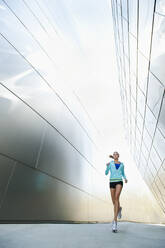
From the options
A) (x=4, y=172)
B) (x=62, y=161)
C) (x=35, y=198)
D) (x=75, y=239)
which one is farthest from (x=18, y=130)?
(x=75, y=239)

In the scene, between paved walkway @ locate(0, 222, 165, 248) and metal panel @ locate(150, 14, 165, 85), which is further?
metal panel @ locate(150, 14, 165, 85)

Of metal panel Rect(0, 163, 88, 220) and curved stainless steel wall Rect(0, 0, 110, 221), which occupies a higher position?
curved stainless steel wall Rect(0, 0, 110, 221)

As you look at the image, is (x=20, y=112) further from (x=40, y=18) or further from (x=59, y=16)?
(x=59, y=16)

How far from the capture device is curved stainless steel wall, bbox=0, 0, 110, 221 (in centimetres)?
398

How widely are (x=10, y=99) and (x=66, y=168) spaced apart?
11.2 feet

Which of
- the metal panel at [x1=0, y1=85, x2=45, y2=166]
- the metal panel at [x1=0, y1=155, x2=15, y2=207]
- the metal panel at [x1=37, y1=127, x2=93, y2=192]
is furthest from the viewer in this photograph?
the metal panel at [x1=37, y1=127, x2=93, y2=192]

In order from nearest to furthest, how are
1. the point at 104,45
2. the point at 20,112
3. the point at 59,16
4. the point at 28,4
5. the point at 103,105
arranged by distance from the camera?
the point at 20,112
the point at 28,4
the point at 59,16
the point at 104,45
the point at 103,105

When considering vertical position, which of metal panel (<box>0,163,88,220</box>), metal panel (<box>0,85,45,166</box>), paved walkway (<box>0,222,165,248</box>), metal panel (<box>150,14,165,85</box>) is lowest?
paved walkway (<box>0,222,165,248</box>)

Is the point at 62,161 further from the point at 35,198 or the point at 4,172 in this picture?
the point at 4,172

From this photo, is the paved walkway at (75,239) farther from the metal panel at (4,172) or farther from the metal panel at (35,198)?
the metal panel at (4,172)

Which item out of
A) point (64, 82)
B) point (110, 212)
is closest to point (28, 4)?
point (64, 82)

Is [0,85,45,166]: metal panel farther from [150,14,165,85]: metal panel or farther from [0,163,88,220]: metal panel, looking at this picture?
[150,14,165,85]: metal panel

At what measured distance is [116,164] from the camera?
5.21 m

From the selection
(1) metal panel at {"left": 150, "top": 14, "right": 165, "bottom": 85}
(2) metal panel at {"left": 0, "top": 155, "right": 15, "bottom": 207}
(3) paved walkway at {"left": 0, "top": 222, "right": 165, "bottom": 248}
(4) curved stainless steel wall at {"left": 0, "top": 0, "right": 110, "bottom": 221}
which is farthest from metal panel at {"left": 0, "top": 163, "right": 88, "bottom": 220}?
(1) metal panel at {"left": 150, "top": 14, "right": 165, "bottom": 85}
